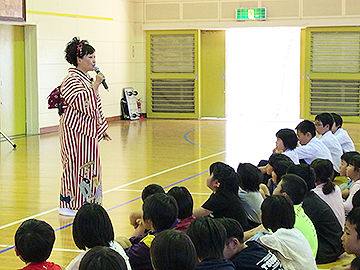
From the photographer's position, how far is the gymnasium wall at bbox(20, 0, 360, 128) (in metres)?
11.3

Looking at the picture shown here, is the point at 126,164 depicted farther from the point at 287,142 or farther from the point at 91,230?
the point at 91,230

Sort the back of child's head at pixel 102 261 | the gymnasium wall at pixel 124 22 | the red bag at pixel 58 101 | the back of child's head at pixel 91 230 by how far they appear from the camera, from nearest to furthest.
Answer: the back of child's head at pixel 102 261, the back of child's head at pixel 91 230, the red bag at pixel 58 101, the gymnasium wall at pixel 124 22

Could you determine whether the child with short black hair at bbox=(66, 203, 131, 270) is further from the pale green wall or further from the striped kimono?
the pale green wall

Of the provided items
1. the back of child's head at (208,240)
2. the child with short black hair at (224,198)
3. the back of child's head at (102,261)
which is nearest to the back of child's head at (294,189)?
the child with short black hair at (224,198)

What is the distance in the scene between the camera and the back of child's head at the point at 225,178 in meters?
3.90

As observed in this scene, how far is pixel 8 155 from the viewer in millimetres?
8656

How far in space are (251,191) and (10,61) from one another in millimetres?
7695

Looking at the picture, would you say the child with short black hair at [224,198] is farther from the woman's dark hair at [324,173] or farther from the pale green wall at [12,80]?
the pale green wall at [12,80]

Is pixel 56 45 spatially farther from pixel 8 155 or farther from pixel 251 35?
pixel 251 35

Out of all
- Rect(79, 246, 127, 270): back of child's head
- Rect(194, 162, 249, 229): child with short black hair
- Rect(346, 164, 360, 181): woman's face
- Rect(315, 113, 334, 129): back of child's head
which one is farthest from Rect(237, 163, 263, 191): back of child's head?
Rect(315, 113, 334, 129): back of child's head

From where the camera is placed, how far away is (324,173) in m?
4.26

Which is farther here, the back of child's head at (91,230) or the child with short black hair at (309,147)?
the child with short black hair at (309,147)

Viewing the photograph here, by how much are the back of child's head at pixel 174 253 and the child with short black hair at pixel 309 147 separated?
3783mm

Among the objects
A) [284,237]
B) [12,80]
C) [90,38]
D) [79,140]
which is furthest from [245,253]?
[90,38]
